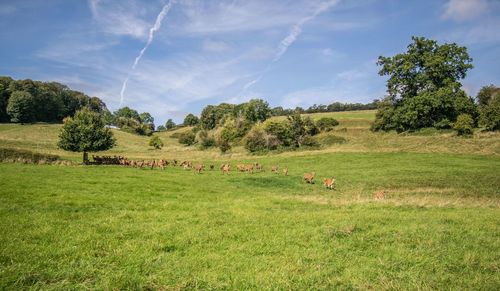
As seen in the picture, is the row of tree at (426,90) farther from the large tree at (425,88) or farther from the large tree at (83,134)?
the large tree at (83,134)

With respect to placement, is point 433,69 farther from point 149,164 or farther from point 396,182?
point 149,164

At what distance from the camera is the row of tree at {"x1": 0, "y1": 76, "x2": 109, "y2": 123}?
102938 millimetres

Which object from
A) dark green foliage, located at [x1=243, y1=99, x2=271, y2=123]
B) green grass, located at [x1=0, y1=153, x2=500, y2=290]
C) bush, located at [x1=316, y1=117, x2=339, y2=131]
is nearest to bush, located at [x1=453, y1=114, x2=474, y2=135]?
bush, located at [x1=316, y1=117, x2=339, y2=131]

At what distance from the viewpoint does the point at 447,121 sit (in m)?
60.0

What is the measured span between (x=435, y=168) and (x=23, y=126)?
108 metres

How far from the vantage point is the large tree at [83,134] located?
139 ft

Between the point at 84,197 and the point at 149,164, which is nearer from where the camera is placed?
the point at 84,197

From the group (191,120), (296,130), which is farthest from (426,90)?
(191,120)

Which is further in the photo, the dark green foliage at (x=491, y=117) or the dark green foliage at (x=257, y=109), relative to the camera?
the dark green foliage at (x=257, y=109)

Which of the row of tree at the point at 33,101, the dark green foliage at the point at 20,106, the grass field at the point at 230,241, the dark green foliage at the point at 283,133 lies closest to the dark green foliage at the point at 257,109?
the dark green foliage at the point at 283,133

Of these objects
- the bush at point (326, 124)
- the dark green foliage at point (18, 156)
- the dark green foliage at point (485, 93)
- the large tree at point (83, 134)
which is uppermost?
the dark green foliage at point (485, 93)

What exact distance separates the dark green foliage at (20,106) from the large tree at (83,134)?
2988 inches

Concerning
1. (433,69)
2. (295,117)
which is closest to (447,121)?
(433,69)

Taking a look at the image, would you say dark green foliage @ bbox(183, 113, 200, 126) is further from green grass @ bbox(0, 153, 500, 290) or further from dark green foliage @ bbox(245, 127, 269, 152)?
green grass @ bbox(0, 153, 500, 290)
